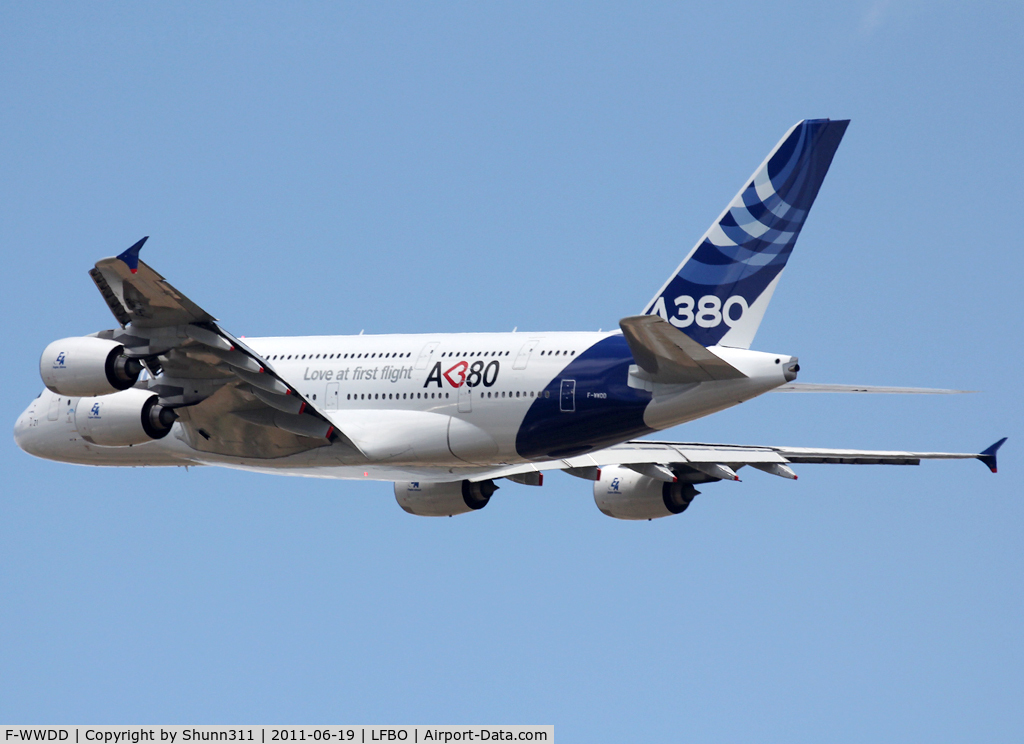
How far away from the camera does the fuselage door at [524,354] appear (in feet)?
85.9

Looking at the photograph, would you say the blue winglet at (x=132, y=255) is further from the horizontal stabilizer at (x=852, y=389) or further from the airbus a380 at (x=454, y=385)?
the horizontal stabilizer at (x=852, y=389)

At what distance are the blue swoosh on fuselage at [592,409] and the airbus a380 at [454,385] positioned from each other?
30mm

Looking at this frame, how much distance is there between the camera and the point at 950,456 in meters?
27.5

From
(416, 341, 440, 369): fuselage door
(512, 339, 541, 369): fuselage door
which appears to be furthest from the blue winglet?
(512, 339, 541, 369): fuselage door

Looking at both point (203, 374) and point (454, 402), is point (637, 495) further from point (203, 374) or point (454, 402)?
point (203, 374)

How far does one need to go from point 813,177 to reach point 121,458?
16.8m

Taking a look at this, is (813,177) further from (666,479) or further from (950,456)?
(666,479)

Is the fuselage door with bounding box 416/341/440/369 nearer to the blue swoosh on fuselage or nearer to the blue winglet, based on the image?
the blue swoosh on fuselage

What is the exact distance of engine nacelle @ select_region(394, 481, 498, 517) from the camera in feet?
106

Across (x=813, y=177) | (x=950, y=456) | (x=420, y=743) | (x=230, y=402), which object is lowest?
(x=420, y=743)

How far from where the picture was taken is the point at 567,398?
83.1ft

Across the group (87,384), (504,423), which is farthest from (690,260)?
(87,384)

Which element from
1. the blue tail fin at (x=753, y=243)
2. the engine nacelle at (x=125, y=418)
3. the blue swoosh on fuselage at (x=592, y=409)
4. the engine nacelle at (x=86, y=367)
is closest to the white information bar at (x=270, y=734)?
the blue swoosh on fuselage at (x=592, y=409)

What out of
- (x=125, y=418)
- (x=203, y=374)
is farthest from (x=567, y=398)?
(x=125, y=418)
